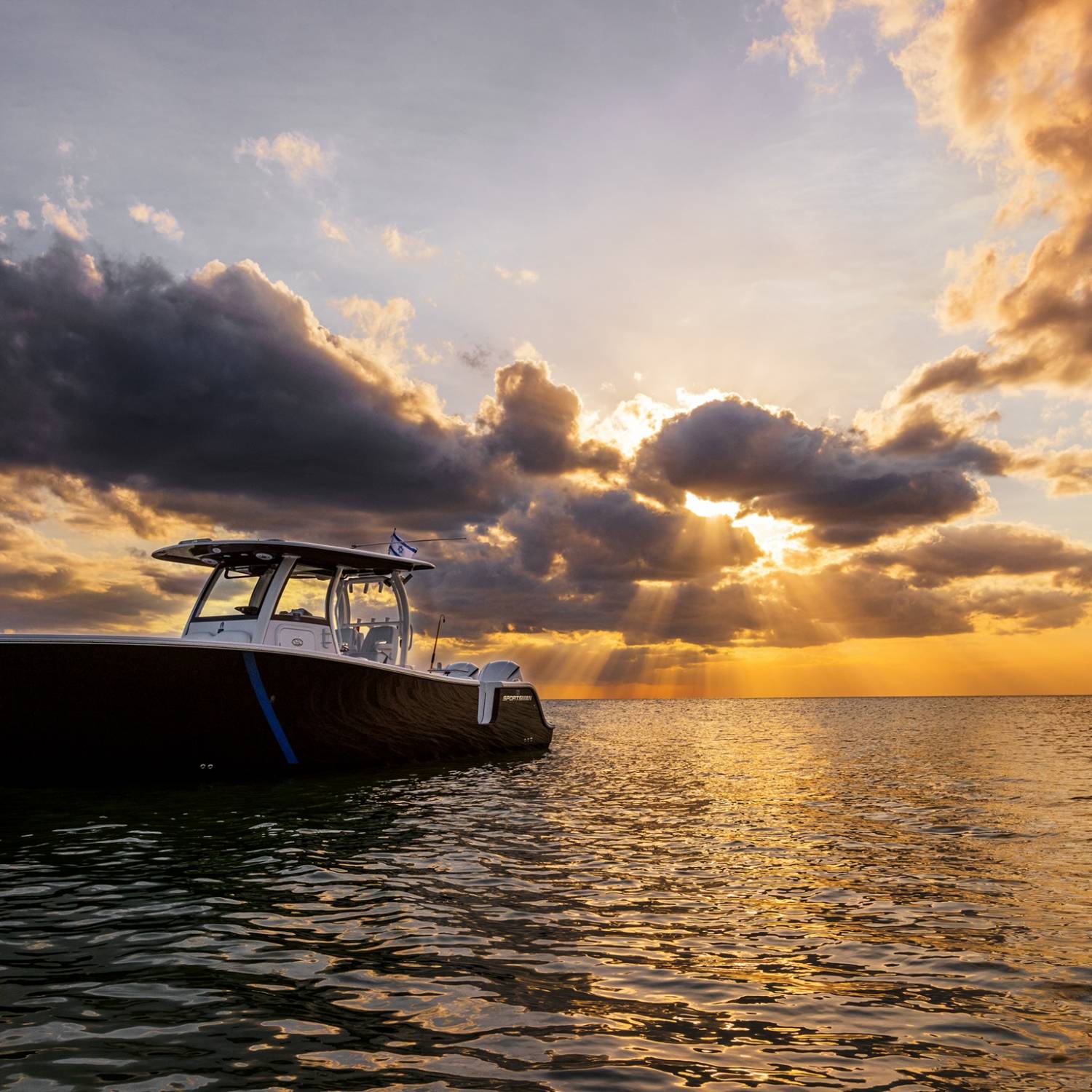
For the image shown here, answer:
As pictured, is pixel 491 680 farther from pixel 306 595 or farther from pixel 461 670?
pixel 306 595

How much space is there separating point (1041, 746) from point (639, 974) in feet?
118

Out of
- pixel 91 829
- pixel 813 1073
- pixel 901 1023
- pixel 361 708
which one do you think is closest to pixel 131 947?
pixel 813 1073

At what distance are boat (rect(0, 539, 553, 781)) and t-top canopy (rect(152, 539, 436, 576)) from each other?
42 millimetres

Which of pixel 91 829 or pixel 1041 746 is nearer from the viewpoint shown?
pixel 91 829

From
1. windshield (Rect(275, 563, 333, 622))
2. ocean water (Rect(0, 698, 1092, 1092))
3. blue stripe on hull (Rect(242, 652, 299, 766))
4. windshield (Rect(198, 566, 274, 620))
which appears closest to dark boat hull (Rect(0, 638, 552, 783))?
blue stripe on hull (Rect(242, 652, 299, 766))

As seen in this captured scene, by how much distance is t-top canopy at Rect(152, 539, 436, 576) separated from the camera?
1822 cm

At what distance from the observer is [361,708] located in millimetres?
18797

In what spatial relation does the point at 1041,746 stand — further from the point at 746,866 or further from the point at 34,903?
the point at 34,903

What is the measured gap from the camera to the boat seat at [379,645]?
21.0m

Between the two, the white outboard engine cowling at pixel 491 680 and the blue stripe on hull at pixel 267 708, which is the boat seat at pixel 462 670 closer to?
the white outboard engine cowling at pixel 491 680

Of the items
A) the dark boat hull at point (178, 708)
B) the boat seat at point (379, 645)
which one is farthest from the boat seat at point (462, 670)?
the dark boat hull at point (178, 708)

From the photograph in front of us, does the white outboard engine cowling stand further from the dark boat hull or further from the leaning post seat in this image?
the dark boat hull

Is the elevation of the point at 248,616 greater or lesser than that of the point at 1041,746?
greater

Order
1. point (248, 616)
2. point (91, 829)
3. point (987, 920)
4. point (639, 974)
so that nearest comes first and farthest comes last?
point (639, 974)
point (987, 920)
point (91, 829)
point (248, 616)
